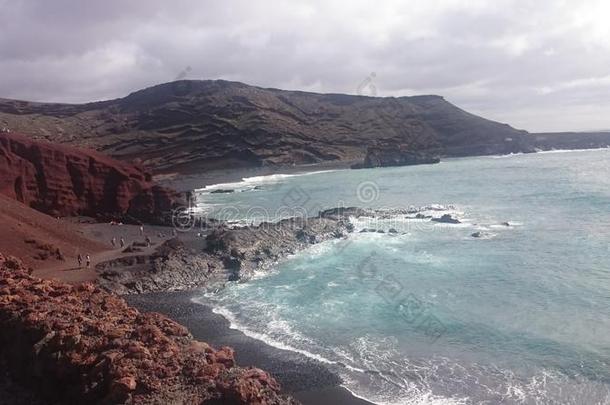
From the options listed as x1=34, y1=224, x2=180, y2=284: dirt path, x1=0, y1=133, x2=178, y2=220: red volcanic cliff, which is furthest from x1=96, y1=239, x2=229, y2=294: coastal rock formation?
x1=0, y1=133, x2=178, y2=220: red volcanic cliff

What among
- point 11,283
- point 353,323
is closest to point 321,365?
point 353,323

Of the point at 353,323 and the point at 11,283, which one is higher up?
the point at 11,283

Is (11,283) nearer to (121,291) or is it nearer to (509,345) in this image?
(121,291)

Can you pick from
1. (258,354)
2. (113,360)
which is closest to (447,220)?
(258,354)

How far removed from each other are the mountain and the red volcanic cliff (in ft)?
191

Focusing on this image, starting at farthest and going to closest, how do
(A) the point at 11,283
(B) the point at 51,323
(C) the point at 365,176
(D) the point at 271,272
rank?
(C) the point at 365,176
(D) the point at 271,272
(A) the point at 11,283
(B) the point at 51,323

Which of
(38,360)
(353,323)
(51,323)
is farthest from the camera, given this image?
(353,323)

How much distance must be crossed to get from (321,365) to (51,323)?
866cm

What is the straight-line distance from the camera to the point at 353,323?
23188 millimetres

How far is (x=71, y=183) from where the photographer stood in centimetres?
4506

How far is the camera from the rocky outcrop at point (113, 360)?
528 inches

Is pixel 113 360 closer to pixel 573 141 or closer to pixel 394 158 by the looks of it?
pixel 394 158

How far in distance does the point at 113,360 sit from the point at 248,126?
389 feet

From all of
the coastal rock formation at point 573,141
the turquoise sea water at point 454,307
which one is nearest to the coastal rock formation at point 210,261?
the turquoise sea water at point 454,307
